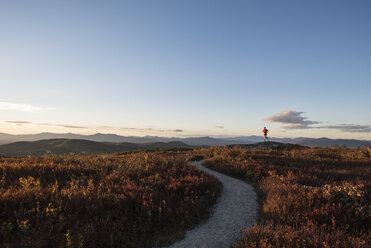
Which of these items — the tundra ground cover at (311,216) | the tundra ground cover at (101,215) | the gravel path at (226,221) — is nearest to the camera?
the tundra ground cover at (311,216)

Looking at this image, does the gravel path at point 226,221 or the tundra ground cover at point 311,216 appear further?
the gravel path at point 226,221

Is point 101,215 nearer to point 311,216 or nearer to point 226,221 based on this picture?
point 226,221

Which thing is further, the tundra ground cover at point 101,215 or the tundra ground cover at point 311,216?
the tundra ground cover at point 101,215

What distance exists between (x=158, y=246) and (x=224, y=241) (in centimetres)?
157

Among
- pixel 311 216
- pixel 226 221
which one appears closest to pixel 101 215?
pixel 226 221

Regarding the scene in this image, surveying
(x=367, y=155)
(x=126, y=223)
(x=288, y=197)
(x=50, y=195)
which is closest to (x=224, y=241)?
(x=126, y=223)

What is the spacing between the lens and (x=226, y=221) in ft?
18.3

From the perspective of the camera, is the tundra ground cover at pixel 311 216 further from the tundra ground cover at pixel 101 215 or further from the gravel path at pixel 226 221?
the tundra ground cover at pixel 101 215

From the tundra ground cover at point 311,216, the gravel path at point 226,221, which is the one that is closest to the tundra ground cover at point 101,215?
the gravel path at point 226,221

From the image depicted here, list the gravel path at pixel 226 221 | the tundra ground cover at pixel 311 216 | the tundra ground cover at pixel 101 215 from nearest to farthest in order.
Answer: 1. the tundra ground cover at pixel 311 216
2. the tundra ground cover at pixel 101 215
3. the gravel path at pixel 226 221

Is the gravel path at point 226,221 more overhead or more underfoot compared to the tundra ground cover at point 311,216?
more underfoot

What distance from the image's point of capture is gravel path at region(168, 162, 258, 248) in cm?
459

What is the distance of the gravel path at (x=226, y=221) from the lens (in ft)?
15.0

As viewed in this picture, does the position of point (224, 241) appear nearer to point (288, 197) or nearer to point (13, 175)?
point (288, 197)
